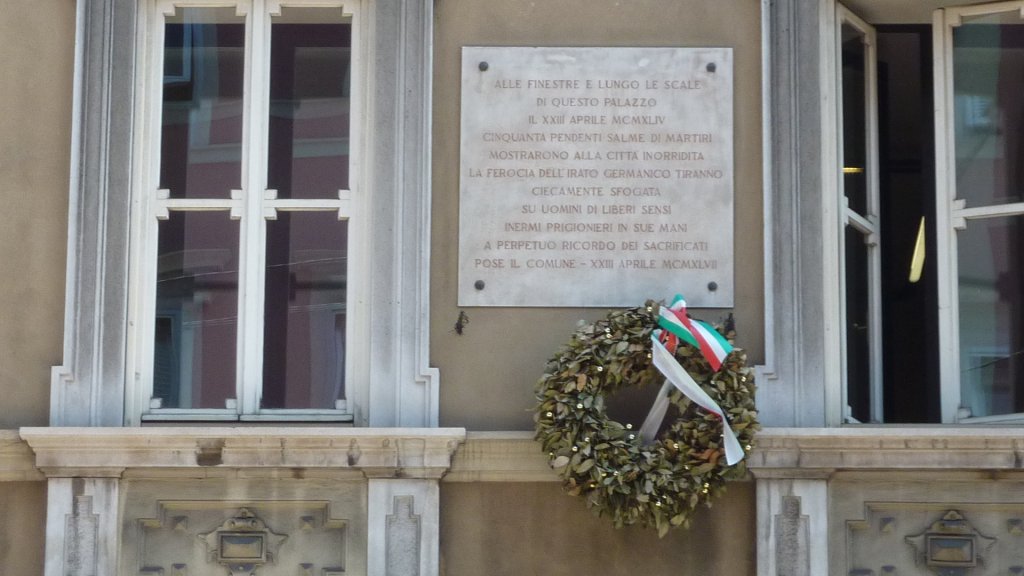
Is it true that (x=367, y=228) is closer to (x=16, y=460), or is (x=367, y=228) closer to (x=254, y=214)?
(x=254, y=214)

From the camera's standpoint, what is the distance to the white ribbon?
9.72 m

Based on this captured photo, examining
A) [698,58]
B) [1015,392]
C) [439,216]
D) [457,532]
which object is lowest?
[457,532]

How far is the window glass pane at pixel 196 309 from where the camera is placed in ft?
34.4

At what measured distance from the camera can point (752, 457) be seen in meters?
10.0

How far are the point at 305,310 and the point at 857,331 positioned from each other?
8.84 ft

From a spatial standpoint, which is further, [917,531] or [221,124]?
[221,124]

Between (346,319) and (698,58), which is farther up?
(698,58)

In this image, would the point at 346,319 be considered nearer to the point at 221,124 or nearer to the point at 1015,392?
the point at 221,124

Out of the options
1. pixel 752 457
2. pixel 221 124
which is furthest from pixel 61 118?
pixel 752 457

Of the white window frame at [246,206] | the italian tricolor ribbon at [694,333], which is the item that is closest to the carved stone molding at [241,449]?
the white window frame at [246,206]

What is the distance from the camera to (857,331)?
10.7 metres

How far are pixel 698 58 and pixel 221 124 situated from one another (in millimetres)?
2361

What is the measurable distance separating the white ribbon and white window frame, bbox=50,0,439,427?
105cm

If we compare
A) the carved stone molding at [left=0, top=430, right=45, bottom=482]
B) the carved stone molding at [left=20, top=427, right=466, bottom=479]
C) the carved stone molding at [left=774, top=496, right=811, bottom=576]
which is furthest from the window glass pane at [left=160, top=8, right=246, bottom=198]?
the carved stone molding at [left=774, top=496, right=811, bottom=576]
